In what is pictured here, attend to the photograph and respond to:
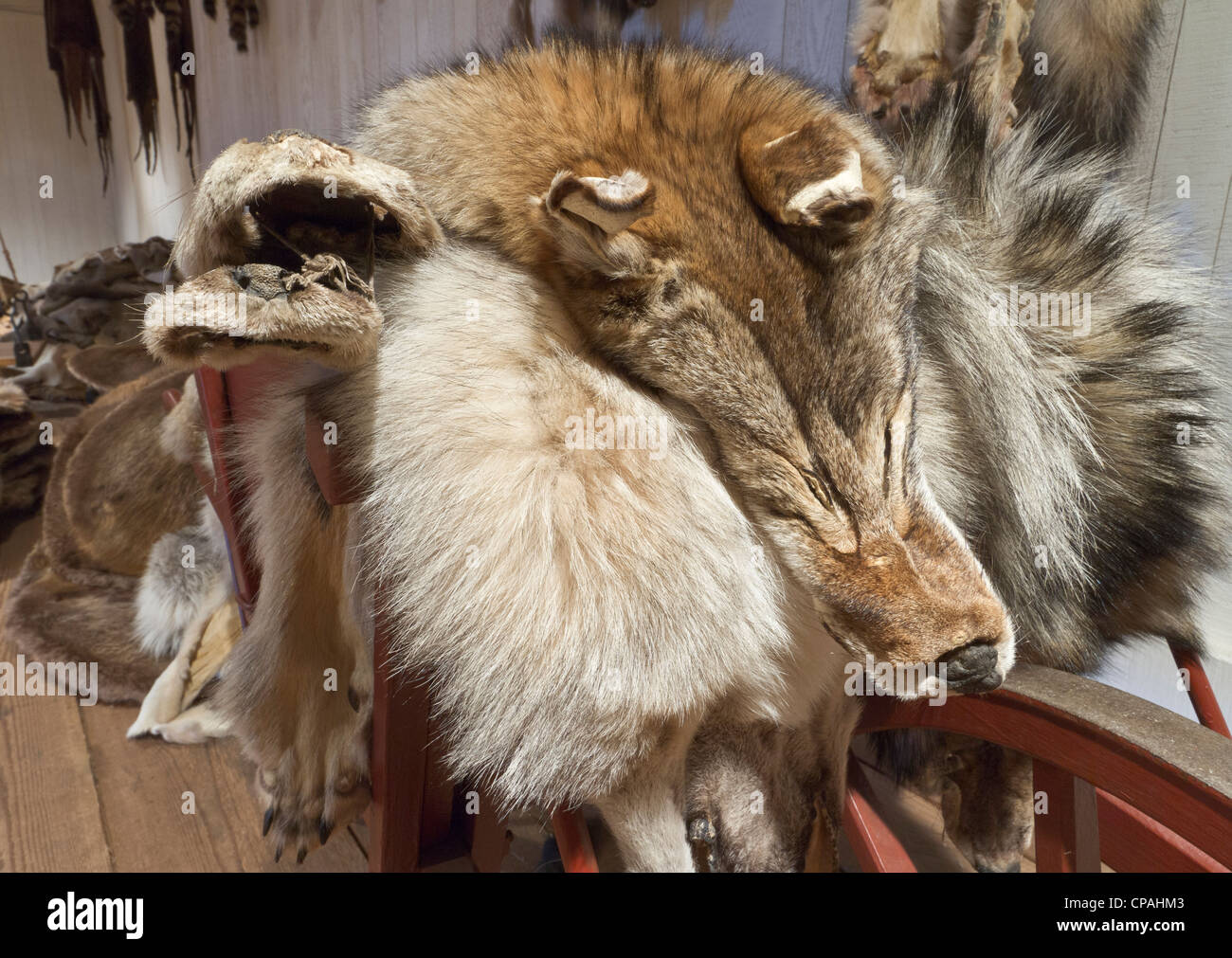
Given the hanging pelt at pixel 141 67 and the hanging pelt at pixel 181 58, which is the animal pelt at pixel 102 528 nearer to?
the hanging pelt at pixel 181 58

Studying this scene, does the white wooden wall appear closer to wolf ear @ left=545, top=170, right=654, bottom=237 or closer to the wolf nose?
wolf ear @ left=545, top=170, right=654, bottom=237

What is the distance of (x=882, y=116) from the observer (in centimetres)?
107

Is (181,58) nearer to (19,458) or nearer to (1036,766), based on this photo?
(19,458)

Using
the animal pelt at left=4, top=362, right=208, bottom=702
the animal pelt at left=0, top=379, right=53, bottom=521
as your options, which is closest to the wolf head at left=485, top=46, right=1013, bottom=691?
the animal pelt at left=4, top=362, right=208, bottom=702

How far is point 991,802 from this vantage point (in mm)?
1046

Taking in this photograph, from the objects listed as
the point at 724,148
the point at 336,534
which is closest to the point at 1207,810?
the point at 724,148

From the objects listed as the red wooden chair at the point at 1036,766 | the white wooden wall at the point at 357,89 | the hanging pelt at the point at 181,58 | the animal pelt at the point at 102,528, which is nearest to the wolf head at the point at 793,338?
the red wooden chair at the point at 1036,766

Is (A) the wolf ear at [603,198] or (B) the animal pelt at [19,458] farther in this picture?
(B) the animal pelt at [19,458]

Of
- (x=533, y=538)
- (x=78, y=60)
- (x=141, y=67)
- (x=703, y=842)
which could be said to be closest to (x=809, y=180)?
(x=533, y=538)

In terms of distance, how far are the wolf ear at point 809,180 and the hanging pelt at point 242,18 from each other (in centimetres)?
298

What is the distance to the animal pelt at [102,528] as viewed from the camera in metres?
1.70

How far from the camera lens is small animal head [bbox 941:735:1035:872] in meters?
1.02

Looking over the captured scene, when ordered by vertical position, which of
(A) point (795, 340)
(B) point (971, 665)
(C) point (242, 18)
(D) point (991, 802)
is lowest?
(D) point (991, 802)
